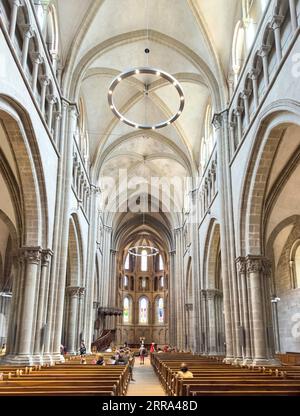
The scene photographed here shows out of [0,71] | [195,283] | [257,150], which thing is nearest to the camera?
[0,71]

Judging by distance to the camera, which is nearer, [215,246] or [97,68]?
[97,68]

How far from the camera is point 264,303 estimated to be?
16578 mm

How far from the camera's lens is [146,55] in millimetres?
24172

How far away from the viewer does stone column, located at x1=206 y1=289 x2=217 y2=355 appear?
85.8ft

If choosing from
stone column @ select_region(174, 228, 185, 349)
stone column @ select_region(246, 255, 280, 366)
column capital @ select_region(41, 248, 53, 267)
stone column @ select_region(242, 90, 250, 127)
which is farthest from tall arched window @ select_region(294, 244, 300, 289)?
stone column @ select_region(174, 228, 185, 349)

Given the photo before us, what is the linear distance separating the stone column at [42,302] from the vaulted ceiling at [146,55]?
343 inches

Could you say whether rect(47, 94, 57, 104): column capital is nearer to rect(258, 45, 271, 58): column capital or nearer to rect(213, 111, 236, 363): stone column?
rect(213, 111, 236, 363): stone column

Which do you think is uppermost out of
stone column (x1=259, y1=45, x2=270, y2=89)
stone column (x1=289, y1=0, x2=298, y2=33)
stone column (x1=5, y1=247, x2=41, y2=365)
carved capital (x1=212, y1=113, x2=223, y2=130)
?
carved capital (x1=212, y1=113, x2=223, y2=130)

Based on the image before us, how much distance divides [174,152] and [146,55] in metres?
9.68

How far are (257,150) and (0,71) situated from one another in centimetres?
972

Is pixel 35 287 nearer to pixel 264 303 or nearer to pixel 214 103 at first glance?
pixel 264 303

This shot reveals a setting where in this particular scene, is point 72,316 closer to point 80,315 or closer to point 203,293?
point 80,315

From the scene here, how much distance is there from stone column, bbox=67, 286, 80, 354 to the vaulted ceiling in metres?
8.76
